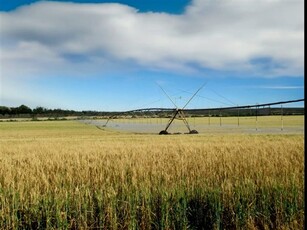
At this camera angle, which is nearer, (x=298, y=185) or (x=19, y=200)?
(x=19, y=200)

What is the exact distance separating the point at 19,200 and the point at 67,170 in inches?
162

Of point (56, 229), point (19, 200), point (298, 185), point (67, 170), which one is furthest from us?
point (67, 170)

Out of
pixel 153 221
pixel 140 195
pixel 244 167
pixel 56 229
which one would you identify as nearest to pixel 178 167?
pixel 244 167

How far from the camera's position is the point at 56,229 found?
6395mm

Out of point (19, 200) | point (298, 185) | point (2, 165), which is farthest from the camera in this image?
point (2, 165)

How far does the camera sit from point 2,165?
12.6 m

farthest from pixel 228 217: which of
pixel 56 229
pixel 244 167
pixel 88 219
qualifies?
pixel 244 167

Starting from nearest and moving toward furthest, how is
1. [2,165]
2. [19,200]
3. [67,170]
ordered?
[19,200]
[67,170]
[2,165]

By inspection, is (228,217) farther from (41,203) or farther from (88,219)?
(41,203)

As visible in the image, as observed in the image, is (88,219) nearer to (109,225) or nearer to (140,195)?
(109,225)

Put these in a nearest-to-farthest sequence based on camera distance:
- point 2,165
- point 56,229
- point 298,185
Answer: point 56,229 → point 298,185 → point 2,165

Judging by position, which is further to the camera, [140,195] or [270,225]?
[140,195]

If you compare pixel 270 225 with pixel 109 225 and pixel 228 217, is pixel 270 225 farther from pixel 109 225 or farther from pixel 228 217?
pixel 109 225

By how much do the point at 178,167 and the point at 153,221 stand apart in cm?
508
